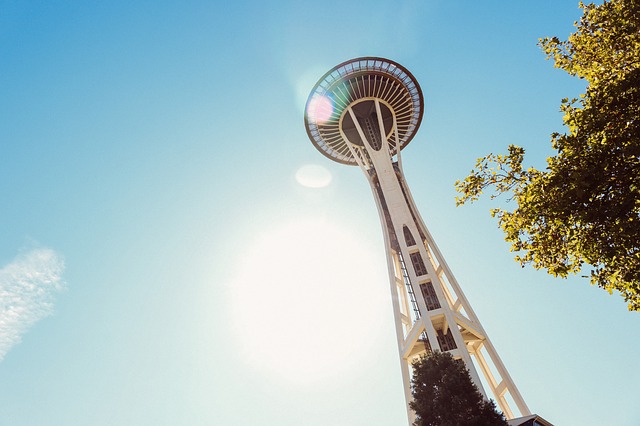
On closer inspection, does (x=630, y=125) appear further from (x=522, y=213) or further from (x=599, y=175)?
(x=522, y=213)

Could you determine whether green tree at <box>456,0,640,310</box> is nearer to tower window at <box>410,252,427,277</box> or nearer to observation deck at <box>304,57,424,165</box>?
tower window at <box>410,252,427,277</box>

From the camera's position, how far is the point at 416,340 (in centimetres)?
2420

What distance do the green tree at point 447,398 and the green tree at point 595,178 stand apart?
27.2ft

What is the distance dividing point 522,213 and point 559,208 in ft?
2.97

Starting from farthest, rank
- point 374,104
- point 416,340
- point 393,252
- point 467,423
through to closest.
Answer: point 374,104, point 393,252, point 416,340, point 467,423

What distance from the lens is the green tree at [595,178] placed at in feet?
25.6

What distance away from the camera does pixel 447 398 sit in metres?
15.2

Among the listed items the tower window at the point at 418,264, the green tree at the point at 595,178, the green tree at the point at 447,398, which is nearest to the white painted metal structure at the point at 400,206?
the tower window at the point at 418,264

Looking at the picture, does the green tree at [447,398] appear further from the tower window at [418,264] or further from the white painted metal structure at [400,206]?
the tower window at [418,264]

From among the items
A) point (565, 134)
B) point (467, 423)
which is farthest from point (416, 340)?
point (565, 134)

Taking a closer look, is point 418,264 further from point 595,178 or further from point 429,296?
point 595,178

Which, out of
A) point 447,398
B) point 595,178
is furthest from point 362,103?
point 595,178

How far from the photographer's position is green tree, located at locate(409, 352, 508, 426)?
14523 mm

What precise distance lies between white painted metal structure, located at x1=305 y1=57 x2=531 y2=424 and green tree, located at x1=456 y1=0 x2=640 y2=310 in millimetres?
13014
